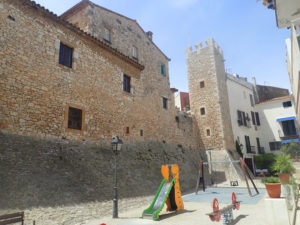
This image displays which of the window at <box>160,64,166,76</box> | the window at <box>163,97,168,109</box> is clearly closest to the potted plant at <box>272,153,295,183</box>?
the window at <box>163,97,168,109</box>

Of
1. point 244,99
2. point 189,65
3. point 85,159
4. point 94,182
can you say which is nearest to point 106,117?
point 85,159

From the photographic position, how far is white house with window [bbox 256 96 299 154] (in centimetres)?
2566

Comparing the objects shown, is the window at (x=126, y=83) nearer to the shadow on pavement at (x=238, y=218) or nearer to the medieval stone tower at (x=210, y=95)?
the shadow on pavement at (x=238, y=218)

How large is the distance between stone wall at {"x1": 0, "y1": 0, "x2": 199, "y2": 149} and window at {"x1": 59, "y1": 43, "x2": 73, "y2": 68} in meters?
0.21

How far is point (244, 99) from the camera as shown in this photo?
26969 millimetres

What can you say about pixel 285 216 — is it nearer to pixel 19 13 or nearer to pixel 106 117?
pixel 106 117

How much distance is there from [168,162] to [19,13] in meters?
12.6

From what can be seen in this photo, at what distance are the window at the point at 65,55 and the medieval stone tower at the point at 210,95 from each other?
51.6 feet

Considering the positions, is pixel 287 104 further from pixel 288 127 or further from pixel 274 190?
pixel 274 190

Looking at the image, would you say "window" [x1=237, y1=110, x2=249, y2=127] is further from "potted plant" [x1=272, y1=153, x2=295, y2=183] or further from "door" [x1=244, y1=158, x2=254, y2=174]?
"potted plant" [x1=272, y1=153, x2=295, y2=183]

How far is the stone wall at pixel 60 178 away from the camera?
6.32 m

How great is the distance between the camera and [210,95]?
74.2 ft

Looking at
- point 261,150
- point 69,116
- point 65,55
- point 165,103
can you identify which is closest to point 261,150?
point 261,150

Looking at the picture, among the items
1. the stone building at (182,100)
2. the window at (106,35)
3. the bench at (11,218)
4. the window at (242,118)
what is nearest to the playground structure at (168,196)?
the bench at (11,218)
